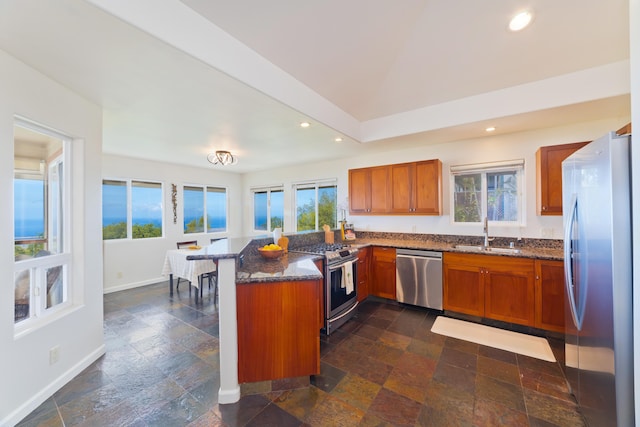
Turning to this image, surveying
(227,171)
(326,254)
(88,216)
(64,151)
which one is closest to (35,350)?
(88,216)

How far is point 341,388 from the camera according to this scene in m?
1.94

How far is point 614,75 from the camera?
224cm

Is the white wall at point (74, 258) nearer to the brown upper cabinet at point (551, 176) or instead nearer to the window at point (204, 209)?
the window at point (204, 209)

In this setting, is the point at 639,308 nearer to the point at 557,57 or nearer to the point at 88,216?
the point at 557,57

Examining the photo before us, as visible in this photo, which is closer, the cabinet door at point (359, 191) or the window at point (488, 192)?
the window at point (488, 192)

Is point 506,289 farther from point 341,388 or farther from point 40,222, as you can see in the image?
point 40,222

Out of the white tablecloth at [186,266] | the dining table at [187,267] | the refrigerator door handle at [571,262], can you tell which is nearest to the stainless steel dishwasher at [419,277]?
the refrigerator door handle at [571,262]

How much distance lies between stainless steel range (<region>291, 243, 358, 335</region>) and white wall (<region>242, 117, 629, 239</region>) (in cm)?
144

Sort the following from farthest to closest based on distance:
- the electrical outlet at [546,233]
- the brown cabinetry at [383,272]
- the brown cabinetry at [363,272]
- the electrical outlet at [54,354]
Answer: the brown cabinetry at [383,272] → the brown cabinetry at [363,272] → the electrical outlet at [546,233] → the electrical outlet at [54,354]

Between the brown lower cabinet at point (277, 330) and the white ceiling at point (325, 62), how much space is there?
1.75 metres

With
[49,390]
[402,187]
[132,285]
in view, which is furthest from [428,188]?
[132,285]

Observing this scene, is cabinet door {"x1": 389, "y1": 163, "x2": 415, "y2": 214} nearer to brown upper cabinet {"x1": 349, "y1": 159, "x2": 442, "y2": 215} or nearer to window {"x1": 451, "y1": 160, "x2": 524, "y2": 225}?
brown upper cabinet {"x1": 349, "y1": 159, "x2": 442, "y2": 215}

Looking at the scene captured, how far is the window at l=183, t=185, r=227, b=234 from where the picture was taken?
5.68 metres

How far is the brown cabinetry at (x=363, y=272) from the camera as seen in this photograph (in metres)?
3.50
